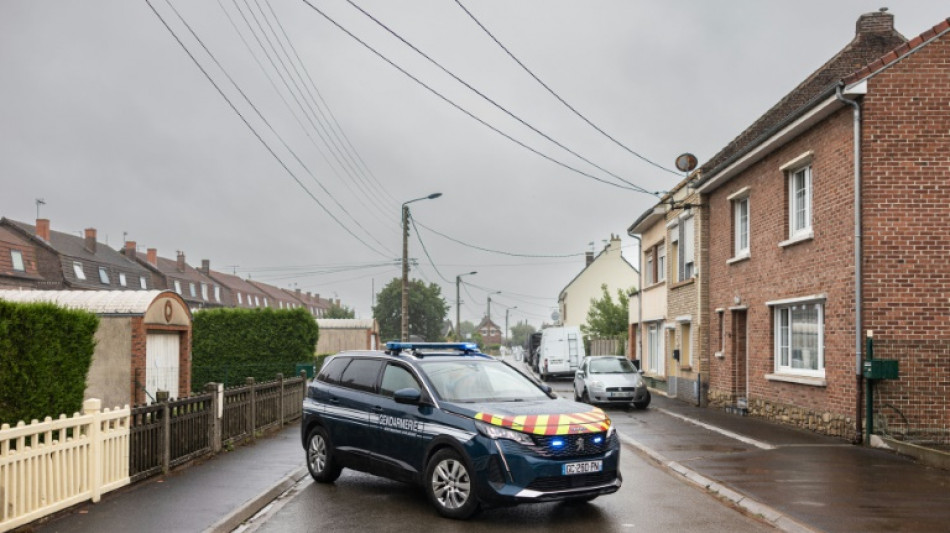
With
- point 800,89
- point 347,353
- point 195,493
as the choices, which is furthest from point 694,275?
point 195,493

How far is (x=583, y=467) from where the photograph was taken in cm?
818

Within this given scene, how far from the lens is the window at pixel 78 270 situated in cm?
5945

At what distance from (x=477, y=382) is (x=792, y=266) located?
10100 mm

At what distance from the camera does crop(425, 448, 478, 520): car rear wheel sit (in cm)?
813

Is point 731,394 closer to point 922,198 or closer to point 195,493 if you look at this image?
point 922,198

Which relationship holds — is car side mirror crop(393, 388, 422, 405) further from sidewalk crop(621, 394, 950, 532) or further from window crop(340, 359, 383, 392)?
sidewalk crop(621, 394, 950, 532)

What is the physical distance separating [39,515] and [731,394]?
16862 millimetres

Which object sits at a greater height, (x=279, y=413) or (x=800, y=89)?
(x=800, y=89)

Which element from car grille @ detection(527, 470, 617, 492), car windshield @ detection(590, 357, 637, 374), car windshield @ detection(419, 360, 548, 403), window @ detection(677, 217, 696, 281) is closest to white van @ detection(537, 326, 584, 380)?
window @ detection(677, 217, 696, 281)

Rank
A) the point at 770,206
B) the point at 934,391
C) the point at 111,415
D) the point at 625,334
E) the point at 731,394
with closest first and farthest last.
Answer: the point at 111,415 → the point at 934,391 → the point at 770,206 → the point at 731,394 → the point at 625,334

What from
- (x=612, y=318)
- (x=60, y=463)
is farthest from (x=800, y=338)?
(x=612, y=318)

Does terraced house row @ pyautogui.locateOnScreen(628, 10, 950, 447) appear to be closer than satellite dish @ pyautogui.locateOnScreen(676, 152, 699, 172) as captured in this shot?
Yes

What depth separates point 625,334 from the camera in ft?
171

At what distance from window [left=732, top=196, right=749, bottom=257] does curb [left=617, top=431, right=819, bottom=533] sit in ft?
30.8
